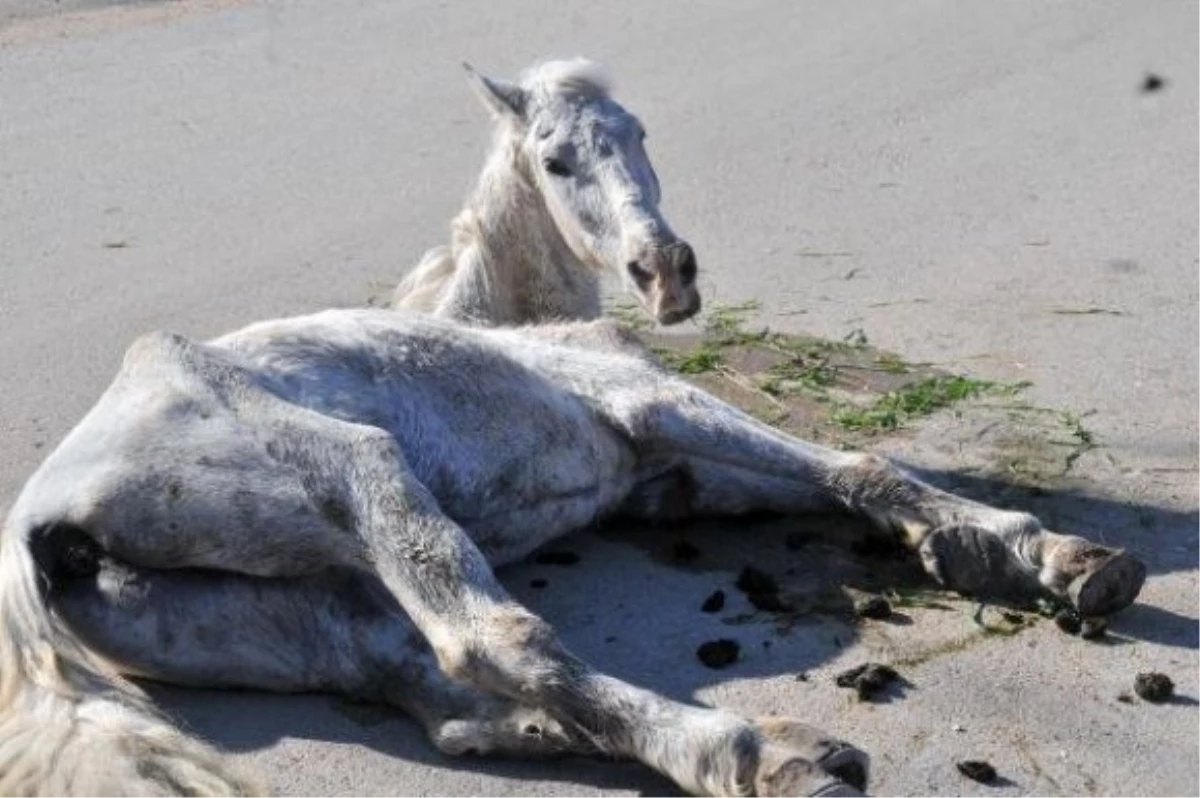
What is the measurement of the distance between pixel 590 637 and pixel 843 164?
18.5 ft

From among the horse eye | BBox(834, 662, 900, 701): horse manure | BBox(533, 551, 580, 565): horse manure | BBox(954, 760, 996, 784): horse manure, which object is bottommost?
BBox(954, 760, 996, 784): horse manure

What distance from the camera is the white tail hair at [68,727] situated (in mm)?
4570

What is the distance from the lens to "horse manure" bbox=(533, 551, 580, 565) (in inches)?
243

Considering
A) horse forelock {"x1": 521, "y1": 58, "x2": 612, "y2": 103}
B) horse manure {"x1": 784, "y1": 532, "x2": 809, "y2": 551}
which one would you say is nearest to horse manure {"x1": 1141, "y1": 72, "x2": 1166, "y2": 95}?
horse forelock {"x1": 521, "y1": 58, "x2": 612, "y2": 103}

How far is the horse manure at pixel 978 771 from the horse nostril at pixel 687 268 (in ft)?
6.26

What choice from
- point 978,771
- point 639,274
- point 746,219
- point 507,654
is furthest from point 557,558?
point 746,219

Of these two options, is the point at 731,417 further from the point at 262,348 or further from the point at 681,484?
the point at 262,348

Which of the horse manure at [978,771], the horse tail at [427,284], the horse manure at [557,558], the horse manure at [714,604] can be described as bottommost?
the horse manure at [978,771]

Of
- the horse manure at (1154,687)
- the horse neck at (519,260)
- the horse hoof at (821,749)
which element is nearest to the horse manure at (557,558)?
the horse neck at (519,260)

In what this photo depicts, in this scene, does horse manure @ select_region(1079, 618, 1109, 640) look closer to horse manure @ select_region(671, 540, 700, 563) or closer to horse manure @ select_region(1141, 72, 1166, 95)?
horse manure @ select_region(671, 540, 700, 563)

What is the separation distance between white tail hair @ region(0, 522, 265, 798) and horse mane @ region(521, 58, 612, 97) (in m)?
2.51

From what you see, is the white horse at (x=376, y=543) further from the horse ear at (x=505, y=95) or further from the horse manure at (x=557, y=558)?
the horse ear at (x=505, y=95)

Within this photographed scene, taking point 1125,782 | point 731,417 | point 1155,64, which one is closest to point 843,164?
point 1155,64

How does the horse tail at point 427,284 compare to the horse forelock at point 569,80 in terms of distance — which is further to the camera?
the horse tail at point 427,284
